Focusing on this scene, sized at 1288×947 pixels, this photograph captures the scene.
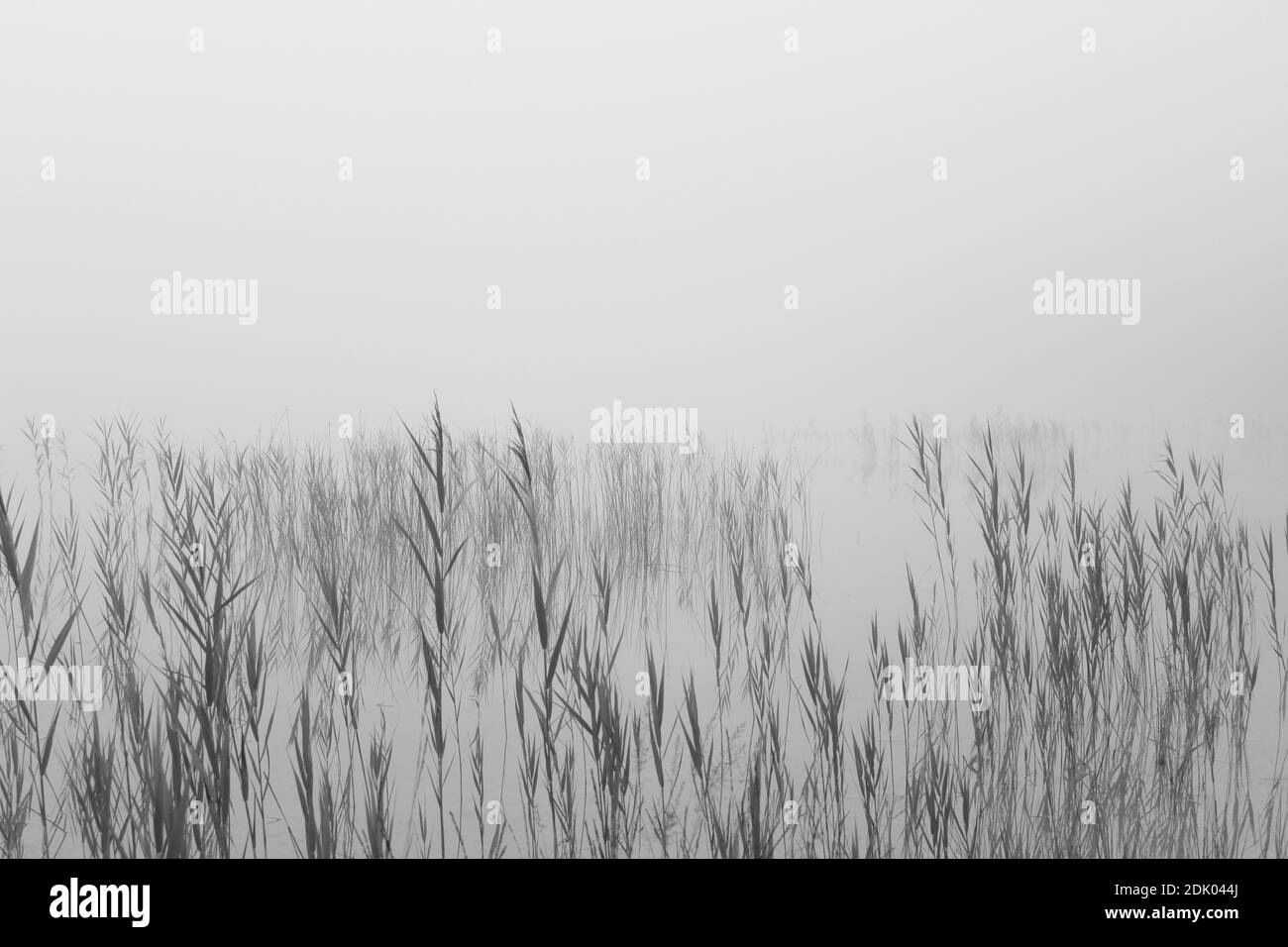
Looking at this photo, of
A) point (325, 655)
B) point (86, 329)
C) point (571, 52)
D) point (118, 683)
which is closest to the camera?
point (118, 683)

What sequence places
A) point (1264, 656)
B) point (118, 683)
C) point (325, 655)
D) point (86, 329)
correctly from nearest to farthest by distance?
point (118, 683)
point (325, 655)
point (1264, 656)
point (86, 329)

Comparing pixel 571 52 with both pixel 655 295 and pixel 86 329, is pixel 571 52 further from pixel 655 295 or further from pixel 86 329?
pixel 86 329

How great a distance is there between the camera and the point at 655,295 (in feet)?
9.71

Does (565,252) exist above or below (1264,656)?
above

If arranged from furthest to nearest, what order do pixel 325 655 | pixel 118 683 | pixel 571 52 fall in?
pixel 571 52
pixel 325 655
pixel 118 683

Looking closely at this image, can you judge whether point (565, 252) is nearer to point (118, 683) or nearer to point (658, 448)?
point (658, 448)
